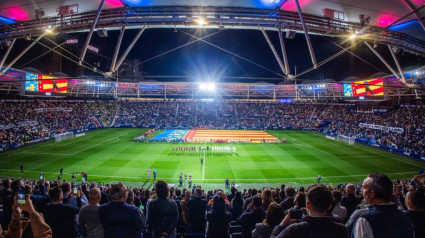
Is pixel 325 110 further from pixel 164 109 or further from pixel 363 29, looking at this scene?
pixel 363 29

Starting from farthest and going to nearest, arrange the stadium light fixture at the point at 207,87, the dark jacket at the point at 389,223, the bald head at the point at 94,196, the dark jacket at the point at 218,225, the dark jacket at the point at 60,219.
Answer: the stadium light fixture at the point at 207,87
the dark jacket at the point at 218,225
the bald head at the point at 94,196
the dark jacket at the point at 60,219
the dark jacket at the point at 389,223

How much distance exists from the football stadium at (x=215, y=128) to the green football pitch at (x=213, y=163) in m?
0.27

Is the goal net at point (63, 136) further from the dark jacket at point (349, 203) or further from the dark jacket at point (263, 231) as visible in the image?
the dark jacket at point (349, 203)

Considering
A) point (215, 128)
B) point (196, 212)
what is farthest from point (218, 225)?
point (215, 128)

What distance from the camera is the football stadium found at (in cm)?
387

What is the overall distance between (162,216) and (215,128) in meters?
54.8

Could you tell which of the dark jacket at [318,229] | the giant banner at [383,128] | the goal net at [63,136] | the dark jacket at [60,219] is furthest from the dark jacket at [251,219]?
the goal net at [63,136]

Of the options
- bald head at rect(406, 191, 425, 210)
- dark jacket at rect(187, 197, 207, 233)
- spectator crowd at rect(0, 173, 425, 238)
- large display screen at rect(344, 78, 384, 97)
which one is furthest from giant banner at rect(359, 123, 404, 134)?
dark jacket at rect(187, 197, 207, 233)

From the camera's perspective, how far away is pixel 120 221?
3.47 meters

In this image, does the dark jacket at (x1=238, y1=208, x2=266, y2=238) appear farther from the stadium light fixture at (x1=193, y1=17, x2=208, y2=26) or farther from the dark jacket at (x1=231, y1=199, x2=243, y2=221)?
the stadium light fixture at (x1=193, y1=17, x2=208, y2=26)

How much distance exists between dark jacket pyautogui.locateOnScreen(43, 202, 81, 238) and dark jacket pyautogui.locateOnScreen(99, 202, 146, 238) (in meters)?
0.84

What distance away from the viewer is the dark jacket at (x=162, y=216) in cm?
423

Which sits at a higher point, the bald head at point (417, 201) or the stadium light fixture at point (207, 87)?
the stadium light fixture at point (207, 87)

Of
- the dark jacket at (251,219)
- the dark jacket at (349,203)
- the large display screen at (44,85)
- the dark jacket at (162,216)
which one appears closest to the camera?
the dark jacket at (162,216)
